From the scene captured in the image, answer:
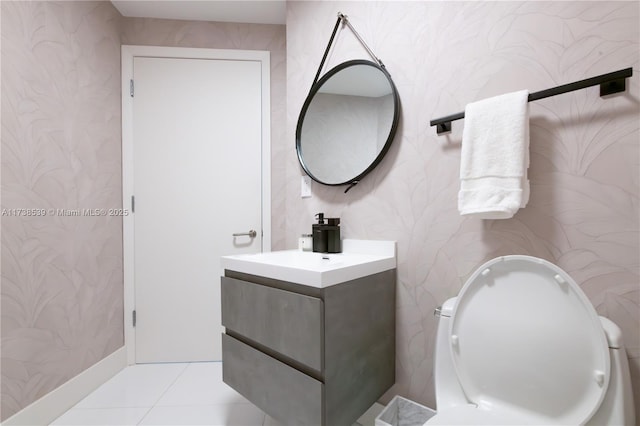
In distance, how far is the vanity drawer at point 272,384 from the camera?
899 millimetres

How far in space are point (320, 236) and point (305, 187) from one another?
1.09 ft

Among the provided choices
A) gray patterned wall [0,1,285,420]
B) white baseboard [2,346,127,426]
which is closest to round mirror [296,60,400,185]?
gray patterned wall [0,1,285,420]

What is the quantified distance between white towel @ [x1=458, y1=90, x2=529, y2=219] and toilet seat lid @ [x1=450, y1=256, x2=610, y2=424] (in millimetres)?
181

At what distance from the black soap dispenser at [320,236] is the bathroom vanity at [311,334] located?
0.38 ft

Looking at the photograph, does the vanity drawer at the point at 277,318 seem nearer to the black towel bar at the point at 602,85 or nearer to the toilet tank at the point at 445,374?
the toilet tank at the point at 445,374

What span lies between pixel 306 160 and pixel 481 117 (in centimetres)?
85

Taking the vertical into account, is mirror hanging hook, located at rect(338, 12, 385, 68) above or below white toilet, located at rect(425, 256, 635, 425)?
above

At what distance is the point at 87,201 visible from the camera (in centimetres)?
157

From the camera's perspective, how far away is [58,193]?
1.40 metres

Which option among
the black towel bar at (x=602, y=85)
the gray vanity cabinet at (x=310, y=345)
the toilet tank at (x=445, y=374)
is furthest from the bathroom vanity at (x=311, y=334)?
the black towel bar at (x=602, y=85)

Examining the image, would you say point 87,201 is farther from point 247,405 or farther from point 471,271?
point 471,271

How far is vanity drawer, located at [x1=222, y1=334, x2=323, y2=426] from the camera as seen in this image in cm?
90

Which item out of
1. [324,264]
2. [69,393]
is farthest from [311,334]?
[69,393]

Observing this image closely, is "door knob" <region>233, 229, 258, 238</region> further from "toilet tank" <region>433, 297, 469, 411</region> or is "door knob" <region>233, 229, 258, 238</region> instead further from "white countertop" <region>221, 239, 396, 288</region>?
"toilet tank" <region>433, 297, 469, 411</region>
